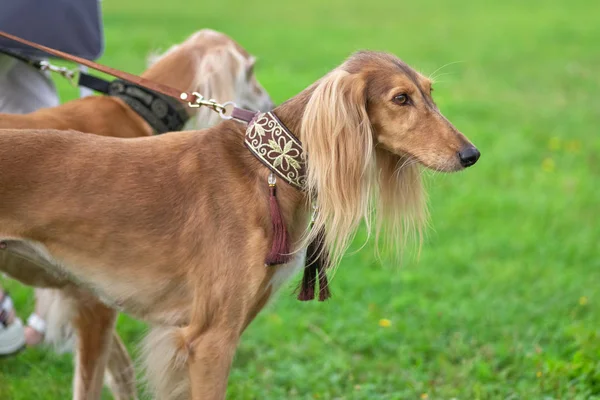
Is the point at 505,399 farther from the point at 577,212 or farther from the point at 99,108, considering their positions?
the point at 577,212

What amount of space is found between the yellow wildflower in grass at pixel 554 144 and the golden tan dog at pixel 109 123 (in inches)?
190

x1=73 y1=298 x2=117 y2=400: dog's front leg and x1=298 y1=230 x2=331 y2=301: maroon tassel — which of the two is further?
x1=73 y1=298 x2=117 y2=400: dog's front leg

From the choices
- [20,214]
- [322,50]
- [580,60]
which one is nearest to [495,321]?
[20,214]

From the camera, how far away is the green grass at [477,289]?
4574 mm

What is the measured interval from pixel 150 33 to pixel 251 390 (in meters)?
12.1

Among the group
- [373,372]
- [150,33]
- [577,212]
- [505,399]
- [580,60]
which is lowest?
[150,33]

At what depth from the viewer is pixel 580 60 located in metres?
13.1

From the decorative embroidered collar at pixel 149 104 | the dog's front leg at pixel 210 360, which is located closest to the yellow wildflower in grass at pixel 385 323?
the decorative embroidered collar at pixel 149 104

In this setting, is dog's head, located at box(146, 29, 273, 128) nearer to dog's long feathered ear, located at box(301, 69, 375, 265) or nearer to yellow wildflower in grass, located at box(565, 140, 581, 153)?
dog's long feathered ear, located at box(301, 69, 375, 265)

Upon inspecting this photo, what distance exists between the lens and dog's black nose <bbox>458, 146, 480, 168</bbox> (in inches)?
122

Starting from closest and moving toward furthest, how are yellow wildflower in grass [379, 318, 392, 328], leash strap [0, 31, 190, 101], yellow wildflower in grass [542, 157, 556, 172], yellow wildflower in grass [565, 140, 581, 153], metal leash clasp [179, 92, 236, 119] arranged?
metal leash clasp [179, 92, 236, 119] < leash strap [0, 31, 190, 101] < yellow wildflower in grass [379, 318, 392, 328] < yellow wildflower in grass [542, 157, 556, 172] < yellow wildflower in grass [565, 140, 581, 153]

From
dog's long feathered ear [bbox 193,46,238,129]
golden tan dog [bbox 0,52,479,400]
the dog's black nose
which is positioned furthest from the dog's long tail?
dog's long feathered ear [bbox 193,46,238,129]

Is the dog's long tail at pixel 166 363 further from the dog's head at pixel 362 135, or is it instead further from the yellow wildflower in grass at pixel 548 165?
the yellow wildflower in grass at pixel 548 165

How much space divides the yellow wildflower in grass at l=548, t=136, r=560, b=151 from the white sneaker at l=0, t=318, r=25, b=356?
19.9 feet
